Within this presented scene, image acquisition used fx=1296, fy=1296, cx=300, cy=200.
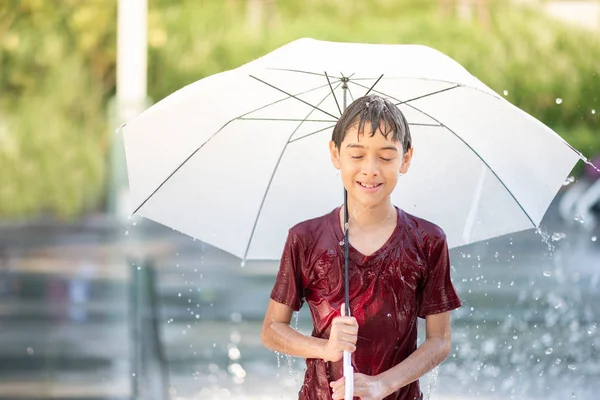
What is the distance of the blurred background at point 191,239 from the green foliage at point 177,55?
3 centimetres

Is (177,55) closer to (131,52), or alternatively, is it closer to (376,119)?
(131,52)

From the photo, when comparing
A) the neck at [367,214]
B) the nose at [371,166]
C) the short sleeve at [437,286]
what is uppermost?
the nose at [371,166]

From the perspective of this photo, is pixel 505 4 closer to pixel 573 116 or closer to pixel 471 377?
pixel 573 116

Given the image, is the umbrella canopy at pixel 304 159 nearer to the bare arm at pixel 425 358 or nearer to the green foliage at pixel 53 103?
the bare arm at pixel 425 358

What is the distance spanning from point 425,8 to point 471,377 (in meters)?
15.1

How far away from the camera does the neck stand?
11.7ft

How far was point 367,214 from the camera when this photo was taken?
3.56 meters

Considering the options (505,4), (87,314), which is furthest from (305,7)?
(87,314)

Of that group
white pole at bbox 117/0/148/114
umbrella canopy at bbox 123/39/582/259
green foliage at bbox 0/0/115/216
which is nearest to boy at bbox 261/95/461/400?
umbrella canopy at bbox 123/39/582/259

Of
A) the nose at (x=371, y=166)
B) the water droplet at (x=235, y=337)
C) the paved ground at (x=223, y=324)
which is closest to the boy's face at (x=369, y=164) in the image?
the nose at (x=371, y=166)

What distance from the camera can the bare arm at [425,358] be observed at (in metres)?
3.39

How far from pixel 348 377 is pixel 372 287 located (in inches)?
11.9

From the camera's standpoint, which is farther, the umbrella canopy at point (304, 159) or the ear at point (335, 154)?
the umbrella canopy at point (304, 159)

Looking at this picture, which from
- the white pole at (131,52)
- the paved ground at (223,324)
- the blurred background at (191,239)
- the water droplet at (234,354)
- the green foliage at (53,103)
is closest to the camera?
the paved ground at (223,324)
